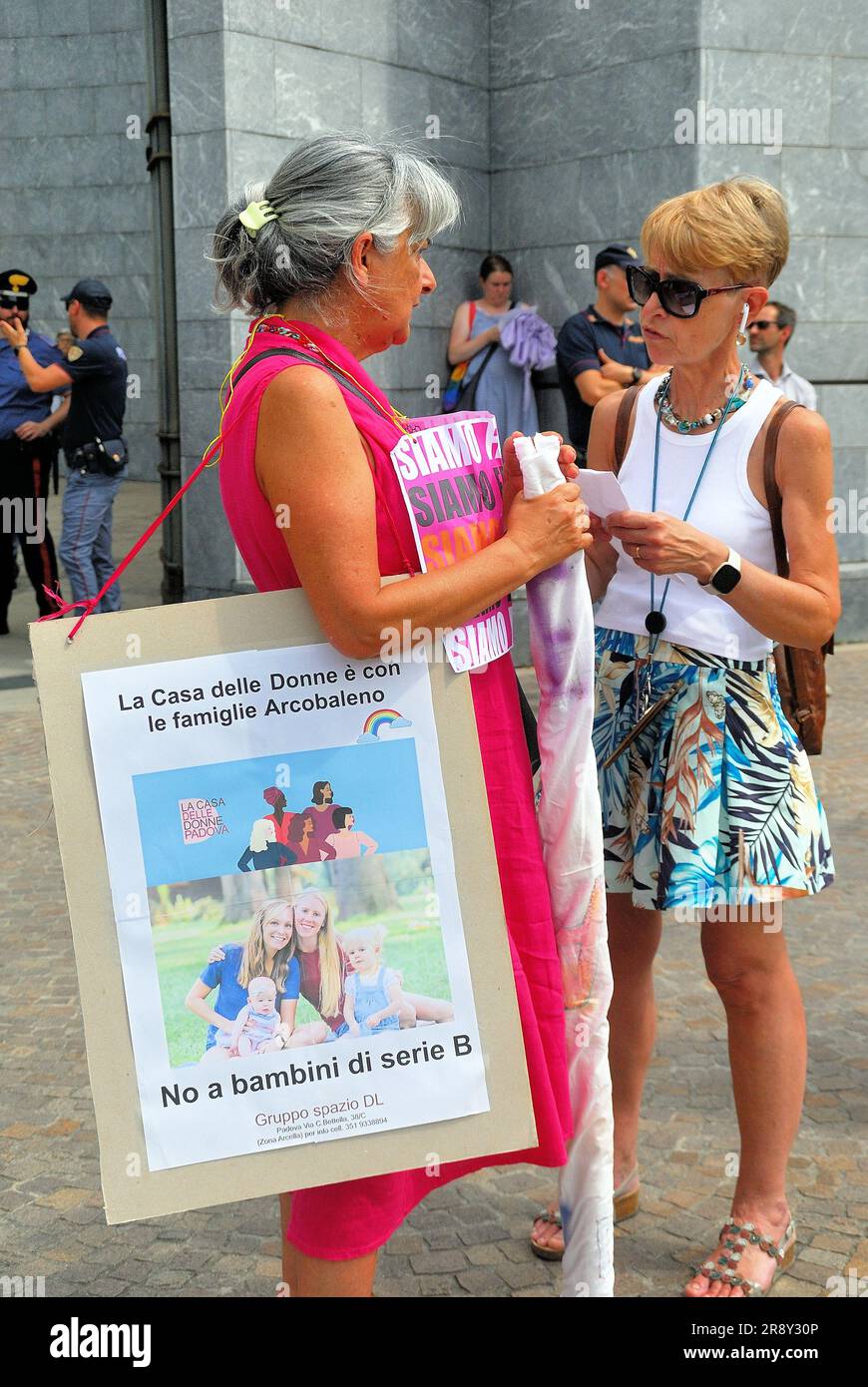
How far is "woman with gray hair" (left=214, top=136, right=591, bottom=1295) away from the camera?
1.92 m

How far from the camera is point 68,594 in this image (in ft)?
33.4

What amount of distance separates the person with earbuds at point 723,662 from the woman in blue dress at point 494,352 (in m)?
6.79

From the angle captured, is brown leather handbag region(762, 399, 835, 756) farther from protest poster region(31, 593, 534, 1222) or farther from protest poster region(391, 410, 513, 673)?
protest poster region(31, 593, 534, 1222)

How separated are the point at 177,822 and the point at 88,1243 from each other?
61.5 inches

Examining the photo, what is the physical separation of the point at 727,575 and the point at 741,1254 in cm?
135

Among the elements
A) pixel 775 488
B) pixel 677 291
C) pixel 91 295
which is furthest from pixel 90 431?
pixel 775 488

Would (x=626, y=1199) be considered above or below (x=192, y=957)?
below

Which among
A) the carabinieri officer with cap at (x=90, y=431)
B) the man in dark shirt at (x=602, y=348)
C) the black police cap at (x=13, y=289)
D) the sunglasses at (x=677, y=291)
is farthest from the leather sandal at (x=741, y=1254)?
the black police cap at (x=13, y=289)

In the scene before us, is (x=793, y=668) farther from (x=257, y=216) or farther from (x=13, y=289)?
(x=13, y=289)

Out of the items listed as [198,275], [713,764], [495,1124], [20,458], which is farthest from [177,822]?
[20,458]

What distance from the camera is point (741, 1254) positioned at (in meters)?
2.86

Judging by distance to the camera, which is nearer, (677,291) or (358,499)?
(358,499)

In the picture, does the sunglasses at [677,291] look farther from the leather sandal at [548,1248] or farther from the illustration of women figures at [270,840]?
the leather sandal at [548,1248]

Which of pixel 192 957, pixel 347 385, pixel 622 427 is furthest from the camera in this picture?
pixel 622 427
